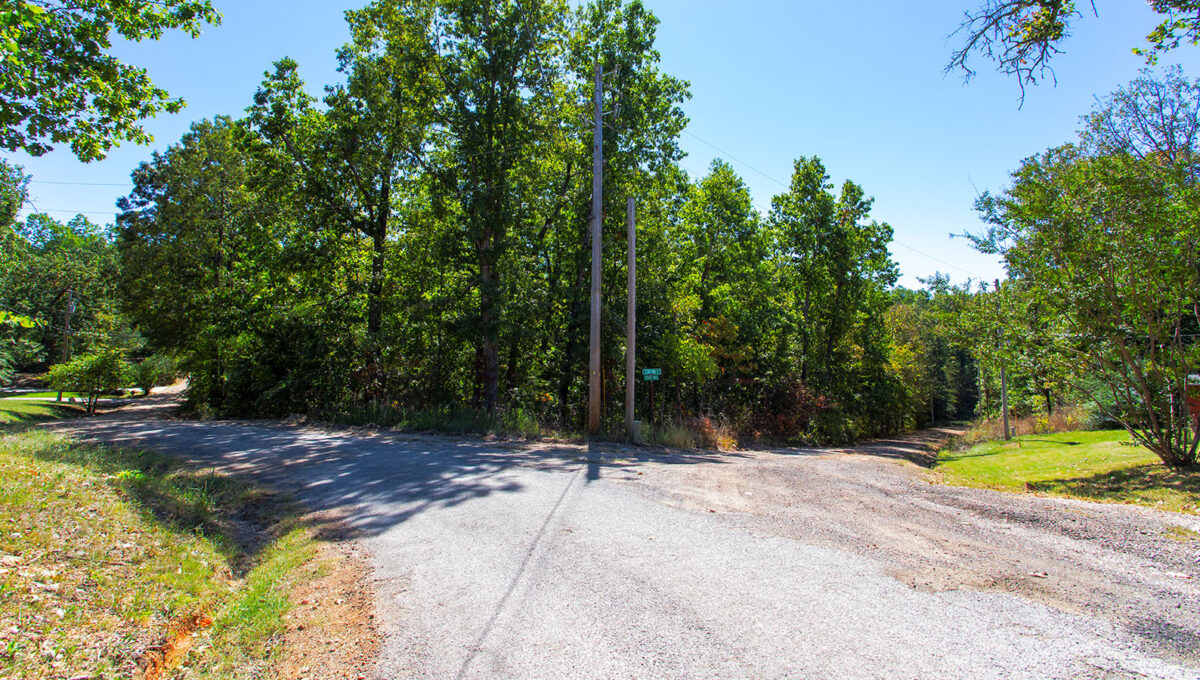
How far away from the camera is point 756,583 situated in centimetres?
409

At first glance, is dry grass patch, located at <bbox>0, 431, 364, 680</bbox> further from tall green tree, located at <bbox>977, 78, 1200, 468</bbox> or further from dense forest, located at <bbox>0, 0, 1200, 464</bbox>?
tall green tree, located at <bbox>977, 78, 1200, 468</bbox>

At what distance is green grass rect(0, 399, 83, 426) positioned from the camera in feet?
57.7

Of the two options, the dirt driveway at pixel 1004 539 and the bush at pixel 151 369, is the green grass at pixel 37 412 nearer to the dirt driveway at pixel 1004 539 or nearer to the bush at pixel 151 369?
the bush at pixel 151 369

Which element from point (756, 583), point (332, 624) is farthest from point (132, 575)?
point (756, 583)

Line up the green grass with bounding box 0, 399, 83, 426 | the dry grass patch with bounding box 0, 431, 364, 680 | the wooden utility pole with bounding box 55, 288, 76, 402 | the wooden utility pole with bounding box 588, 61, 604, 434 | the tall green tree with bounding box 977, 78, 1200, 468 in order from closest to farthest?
1. the dry grass patch with bounding box 0, 431, 364, 680
2. the tall green tree with bounding box 977, 78, 1200, 468
3. the wooden utility pole with bounding box 588, 61, 604, 434
4. the green grass with bounding box 0, 399, 83, 426
5. the wooden utility pole with bounding box 55, 288, 76, 402

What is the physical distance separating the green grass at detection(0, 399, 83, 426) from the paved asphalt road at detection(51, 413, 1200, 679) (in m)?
16.7

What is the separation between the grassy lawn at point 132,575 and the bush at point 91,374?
733 inches

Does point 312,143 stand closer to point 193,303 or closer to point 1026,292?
point 193,303

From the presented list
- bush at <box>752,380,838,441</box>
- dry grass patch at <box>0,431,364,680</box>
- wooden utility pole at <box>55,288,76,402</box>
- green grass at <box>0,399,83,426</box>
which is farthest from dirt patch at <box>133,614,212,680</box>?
wooden utility pole at <box>55,288,76,402</box>

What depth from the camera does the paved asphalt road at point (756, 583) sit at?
3.05 m

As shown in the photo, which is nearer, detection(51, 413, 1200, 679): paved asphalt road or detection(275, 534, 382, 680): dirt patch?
detection(51, 413, 1200, 679): paved asphalt road

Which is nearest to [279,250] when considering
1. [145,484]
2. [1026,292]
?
[145,484]

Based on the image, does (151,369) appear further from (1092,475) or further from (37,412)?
(1092,475)

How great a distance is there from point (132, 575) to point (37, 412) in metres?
22.4
